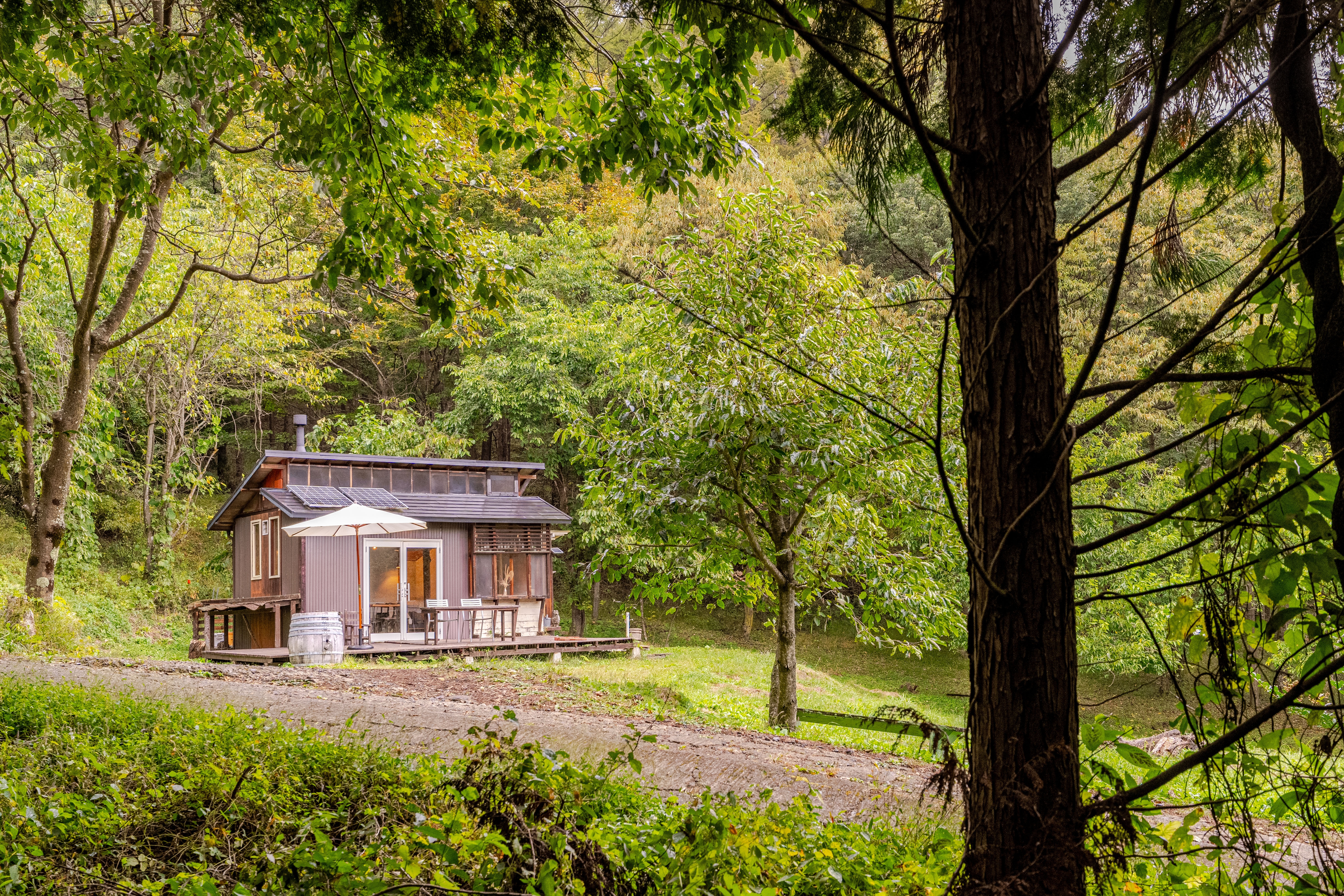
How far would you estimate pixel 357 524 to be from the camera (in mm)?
14391

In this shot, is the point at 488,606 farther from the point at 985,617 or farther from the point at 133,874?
the point at 985,617

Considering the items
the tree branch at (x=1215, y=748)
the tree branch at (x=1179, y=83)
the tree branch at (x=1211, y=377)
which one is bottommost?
the tree branch at (x=1215, y=748)

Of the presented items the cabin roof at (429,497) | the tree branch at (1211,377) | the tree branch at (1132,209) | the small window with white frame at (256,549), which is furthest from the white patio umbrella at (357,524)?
the tree branch at (1132,209)

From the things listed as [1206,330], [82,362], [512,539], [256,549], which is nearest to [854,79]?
[1206,330]

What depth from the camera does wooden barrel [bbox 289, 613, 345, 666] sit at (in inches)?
504

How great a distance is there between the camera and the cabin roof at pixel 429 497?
58.2 feet

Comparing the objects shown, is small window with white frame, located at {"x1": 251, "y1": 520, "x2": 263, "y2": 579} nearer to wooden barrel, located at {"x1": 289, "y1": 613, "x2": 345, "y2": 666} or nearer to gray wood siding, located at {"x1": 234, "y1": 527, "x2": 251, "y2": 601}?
gray wood siding, located at {"x1": 234, "y1": 527, "x2": 251, "y2": 601}

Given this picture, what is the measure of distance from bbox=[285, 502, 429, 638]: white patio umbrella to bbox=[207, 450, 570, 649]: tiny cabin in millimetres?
895

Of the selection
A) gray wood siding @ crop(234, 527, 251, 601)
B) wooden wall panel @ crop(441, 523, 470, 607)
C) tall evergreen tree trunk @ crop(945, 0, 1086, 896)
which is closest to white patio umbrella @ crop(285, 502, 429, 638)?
wooden wall panel @ crop(441, 523, 470, 607)

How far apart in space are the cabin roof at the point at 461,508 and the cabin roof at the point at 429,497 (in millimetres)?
16

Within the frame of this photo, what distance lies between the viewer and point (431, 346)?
88.6ft

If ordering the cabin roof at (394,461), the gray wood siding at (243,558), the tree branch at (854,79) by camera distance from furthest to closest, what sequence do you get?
the gray wood siding at (243,558)
the cabin roof at (394,461)
the tree branch at (854,79)

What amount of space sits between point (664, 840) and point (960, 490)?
6267mm

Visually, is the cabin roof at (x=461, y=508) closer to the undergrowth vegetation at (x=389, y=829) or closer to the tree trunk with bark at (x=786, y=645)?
the tree trunk with bark at (x=786, y=645)
